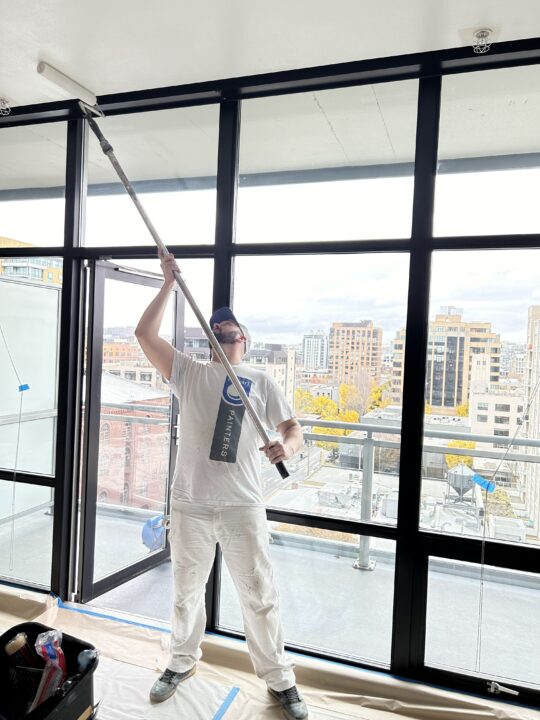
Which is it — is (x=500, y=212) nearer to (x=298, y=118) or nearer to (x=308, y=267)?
(x=308, y=267)

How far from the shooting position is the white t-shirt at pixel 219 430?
2.04 meters

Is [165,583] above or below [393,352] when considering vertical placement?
below

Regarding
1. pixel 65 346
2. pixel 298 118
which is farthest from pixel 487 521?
pixel 65 346

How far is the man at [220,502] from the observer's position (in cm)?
200

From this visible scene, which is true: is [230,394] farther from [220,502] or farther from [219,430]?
[220,502]

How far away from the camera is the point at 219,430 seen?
207cm

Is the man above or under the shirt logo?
under

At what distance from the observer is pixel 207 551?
2066 millimetres

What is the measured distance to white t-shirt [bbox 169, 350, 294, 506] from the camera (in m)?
2.04

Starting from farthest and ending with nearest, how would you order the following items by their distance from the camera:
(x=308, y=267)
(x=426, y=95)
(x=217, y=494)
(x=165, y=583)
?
(x=165, y=583), (x=308, y=267), (x=426, y=95), (x=217, y=494)

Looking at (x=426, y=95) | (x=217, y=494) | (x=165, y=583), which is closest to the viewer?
(x=217, y=494)

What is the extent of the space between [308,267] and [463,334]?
0.74m

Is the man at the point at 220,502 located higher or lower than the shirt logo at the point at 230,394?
lower

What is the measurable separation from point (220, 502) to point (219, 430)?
276 millimetres
